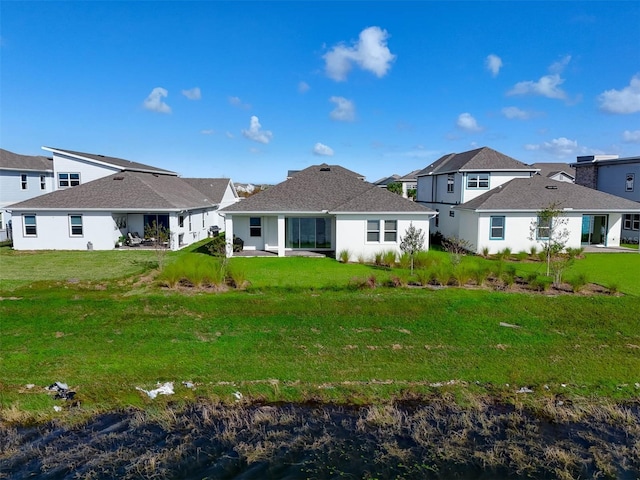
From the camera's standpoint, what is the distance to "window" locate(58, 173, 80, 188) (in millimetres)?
30875

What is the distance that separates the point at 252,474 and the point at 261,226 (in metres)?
19.3

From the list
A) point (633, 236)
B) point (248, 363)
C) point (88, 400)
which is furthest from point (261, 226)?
point (633, 236)

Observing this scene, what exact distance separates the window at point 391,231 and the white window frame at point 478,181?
8.21 m

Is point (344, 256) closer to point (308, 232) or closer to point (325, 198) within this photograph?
point (308, 232)

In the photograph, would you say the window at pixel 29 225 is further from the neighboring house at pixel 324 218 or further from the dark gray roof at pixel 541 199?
the dark gray roof at pixel 541 199

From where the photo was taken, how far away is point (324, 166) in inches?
1174

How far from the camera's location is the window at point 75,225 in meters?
26.2

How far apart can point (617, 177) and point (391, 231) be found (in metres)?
19.8

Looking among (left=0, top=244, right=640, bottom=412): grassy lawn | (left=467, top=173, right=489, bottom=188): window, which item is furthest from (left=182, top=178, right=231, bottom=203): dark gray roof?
(left=0, top=244, right=640, bottom=412): grassy lawn

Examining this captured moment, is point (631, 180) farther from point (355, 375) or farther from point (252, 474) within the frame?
point (252, 474)

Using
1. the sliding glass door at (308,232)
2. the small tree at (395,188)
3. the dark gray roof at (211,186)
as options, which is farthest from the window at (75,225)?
the small tree at (395,188)

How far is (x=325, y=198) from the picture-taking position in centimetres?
2553

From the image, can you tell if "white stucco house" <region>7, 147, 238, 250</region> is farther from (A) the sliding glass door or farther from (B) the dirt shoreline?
(B) the dirt shoreline

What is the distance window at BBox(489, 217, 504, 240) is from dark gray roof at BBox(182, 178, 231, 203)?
25.1 m
